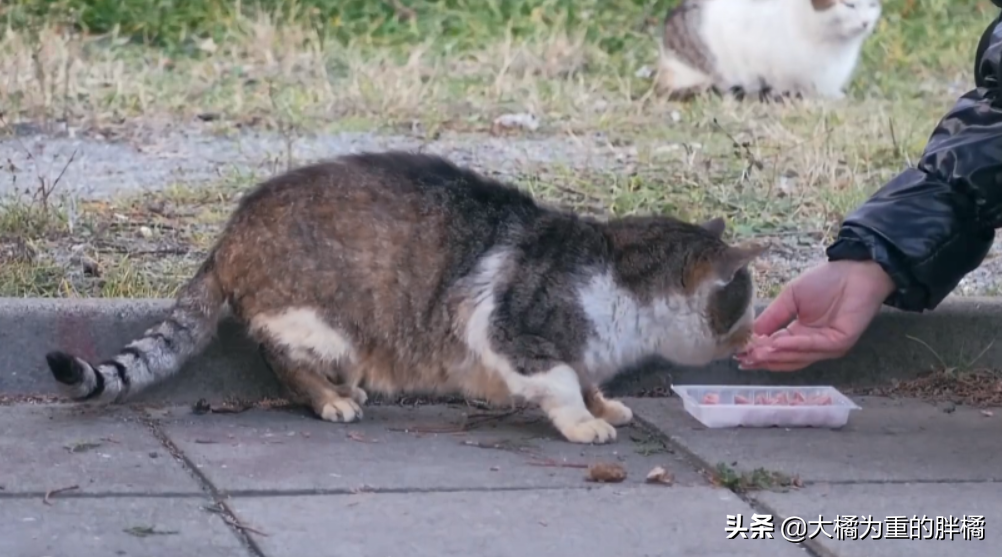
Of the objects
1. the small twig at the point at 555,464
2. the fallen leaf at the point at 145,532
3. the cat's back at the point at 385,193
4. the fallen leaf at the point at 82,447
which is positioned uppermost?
the cat's back at the point at 385,193

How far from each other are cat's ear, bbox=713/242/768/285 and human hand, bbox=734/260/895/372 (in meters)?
0.16

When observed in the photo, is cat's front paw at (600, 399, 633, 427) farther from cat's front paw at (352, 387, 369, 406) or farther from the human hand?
cat's front paw at (352, 387, 369, 406)

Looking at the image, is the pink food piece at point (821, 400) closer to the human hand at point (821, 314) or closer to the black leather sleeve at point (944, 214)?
the human hand at point (821, 314)

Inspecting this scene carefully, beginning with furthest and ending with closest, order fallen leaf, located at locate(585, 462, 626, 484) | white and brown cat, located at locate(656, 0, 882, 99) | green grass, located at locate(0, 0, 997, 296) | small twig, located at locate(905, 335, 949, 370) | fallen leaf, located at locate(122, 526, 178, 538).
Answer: white and brown cat, located at locate(656, 0, 882, 99) < green grass, located at locate(0, 0, 997, 296) < small twig, located at locate(905, 335, 949, 370) < fallen leaf, located at locate(585, 462, 626, 484) < fallen leaf, located at locate(122, 526, 178, 538)

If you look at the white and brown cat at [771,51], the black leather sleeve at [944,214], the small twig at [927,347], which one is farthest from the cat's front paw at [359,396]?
the white and brown cat at [771,51]

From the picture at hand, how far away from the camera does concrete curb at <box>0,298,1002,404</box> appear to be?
13.5 ft

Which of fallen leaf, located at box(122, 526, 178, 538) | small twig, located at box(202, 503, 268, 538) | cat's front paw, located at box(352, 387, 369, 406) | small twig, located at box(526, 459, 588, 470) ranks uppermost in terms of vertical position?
fallen leaf, located at box(122, 526, 178, 538)

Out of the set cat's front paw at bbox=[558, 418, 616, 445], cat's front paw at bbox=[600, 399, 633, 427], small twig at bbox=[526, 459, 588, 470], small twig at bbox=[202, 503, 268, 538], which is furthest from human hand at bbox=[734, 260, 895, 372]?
small twig at bbox=[202, 503, 268, 538]

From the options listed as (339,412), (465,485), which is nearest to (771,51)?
(339,412)

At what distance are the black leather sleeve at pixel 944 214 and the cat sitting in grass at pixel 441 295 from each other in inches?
12.8

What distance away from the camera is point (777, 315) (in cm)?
411

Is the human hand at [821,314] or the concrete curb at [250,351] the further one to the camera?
the concrete curb at [250,351]

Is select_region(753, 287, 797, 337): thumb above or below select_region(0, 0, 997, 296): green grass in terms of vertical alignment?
above

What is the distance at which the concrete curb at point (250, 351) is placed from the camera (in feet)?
13.5
